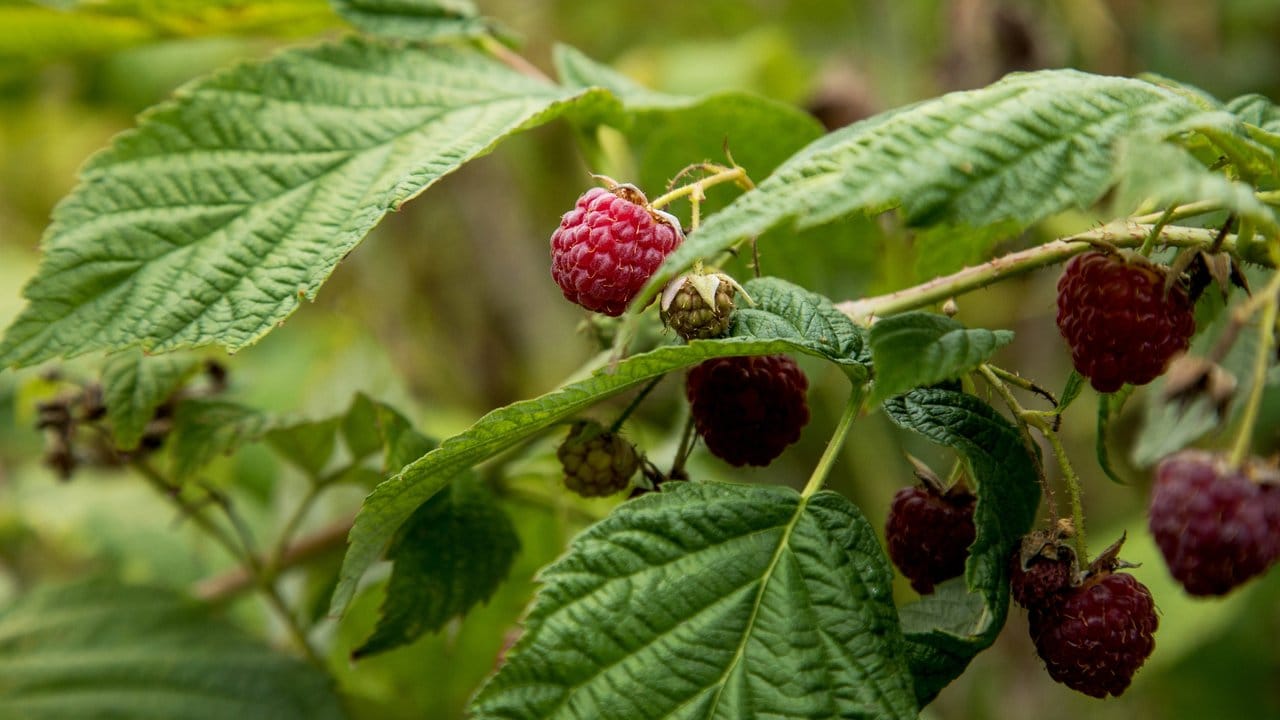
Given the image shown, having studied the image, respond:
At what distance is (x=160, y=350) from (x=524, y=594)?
660 mm

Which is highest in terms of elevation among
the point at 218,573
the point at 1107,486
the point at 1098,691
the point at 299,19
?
the point at 299,19

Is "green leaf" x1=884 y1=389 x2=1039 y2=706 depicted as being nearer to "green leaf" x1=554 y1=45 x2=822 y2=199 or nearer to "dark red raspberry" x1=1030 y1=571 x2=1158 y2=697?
"dark red raspberry" x1=1030 y1=571 x2=1158 y2=697

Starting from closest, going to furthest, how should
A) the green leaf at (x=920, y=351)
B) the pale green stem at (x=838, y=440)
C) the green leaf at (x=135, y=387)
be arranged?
the green leaf at (x=920, y=351), the pale green stem at (x=838, y=440), the green leaf at (x=135, y=387)

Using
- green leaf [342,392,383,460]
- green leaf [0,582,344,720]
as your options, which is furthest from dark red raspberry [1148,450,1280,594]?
green leaf [0,582,344,720]

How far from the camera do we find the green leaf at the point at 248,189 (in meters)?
0.93

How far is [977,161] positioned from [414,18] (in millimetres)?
764

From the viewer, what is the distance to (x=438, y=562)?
105 centimetres

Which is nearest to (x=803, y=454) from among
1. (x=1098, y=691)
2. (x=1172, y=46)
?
(x=1172, y=46)

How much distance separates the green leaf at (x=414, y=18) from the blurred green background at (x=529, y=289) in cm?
14

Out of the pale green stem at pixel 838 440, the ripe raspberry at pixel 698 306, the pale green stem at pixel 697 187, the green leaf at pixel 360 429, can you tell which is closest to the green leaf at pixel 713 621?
the pale green stem at pixel 838 440

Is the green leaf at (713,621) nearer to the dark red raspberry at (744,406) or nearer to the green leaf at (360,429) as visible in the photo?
the dark red raspberry at (744,406)

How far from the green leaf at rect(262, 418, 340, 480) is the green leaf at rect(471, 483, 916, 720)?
523 mm

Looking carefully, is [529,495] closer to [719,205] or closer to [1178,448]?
[719,205]

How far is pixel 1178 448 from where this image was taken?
45.7 inches
